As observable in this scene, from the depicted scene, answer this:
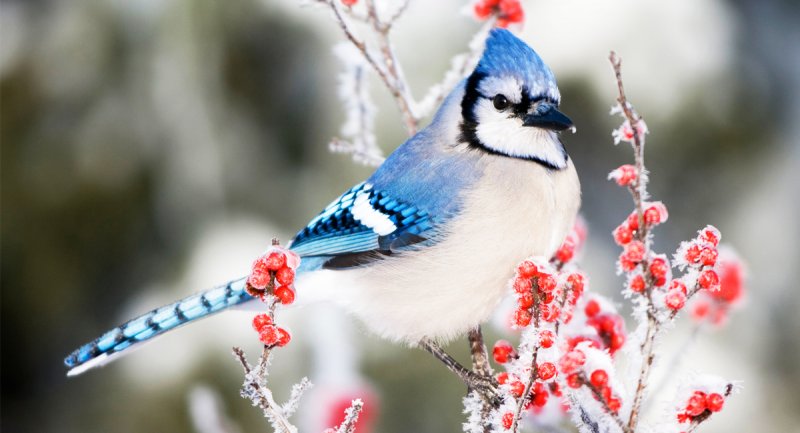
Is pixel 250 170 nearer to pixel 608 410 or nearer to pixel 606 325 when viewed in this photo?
pixel 606 325

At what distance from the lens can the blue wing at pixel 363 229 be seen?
5.54ft

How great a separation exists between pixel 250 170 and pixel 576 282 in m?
2.30

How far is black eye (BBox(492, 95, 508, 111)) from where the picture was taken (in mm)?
1491

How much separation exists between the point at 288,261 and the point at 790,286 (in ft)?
9.48

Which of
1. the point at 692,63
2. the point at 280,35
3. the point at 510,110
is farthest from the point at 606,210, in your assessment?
the point at 510,110

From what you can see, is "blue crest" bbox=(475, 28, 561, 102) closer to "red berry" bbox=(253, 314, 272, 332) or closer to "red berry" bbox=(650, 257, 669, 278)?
"red berry" bbox=(650, 257, 669, 278)

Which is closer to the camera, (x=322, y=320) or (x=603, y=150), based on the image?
(x=322, y=320)

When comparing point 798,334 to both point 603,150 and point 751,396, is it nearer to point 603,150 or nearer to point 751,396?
point 751,396

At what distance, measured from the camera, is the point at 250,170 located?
3367 mm

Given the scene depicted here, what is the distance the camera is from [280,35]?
3375 mm

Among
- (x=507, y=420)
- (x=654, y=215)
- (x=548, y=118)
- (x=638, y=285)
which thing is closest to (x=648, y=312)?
(x=638, y=285)

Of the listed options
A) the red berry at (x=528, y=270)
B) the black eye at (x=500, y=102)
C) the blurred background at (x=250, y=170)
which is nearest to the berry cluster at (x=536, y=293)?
the red berry at (x=528, y=270)

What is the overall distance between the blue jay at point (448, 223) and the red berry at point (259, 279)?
1.63 ft

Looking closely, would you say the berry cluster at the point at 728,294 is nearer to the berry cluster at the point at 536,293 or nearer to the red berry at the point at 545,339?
the berry cluster at the point at 536,293
